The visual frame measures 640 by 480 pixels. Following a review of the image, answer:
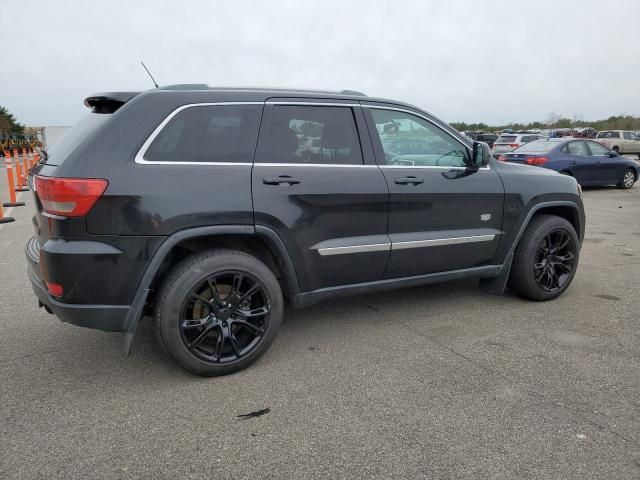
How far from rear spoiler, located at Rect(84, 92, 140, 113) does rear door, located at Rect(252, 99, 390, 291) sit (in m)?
0.87

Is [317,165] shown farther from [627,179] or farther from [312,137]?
[627,179]

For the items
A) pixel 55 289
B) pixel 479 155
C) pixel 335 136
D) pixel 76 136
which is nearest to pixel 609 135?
pixel 479 155

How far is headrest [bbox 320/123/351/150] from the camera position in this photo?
3660mm

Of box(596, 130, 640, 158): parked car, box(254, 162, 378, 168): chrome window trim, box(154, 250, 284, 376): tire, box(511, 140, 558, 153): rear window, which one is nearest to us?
box(154, 250, 284, 376): tire

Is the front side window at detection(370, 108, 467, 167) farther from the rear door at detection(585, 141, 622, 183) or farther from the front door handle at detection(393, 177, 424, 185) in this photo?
the rear door at detection(585, 141, 622, 183)

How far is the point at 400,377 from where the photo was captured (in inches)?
130

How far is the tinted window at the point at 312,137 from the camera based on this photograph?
345 centimetres

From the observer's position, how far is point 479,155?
422 centimetres

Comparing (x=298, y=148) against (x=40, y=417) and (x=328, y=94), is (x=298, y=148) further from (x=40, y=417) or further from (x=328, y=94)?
(x=40, y=417)

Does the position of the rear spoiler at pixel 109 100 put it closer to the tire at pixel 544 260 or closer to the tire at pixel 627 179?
the tire at pixel 544 260

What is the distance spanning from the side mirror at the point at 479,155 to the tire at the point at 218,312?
78.4 inches

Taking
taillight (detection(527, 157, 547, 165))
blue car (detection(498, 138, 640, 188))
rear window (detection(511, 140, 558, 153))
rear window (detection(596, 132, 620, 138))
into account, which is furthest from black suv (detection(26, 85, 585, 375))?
rear window (detection(596, 132, 620, 138))

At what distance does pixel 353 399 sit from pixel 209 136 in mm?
1849

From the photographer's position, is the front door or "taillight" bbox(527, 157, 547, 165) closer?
the front door
